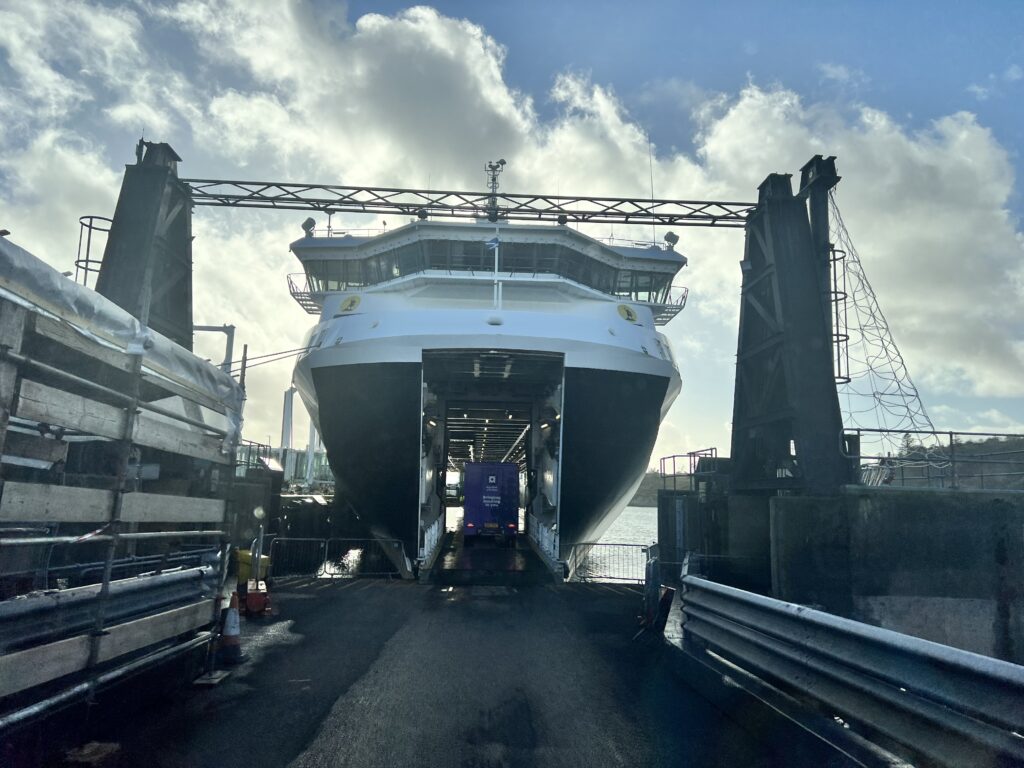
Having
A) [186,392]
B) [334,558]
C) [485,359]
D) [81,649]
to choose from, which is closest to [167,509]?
[186,392]

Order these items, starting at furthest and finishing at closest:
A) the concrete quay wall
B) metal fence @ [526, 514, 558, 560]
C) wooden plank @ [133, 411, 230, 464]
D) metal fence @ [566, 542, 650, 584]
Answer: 1. metal fence @ [566, 542, 650, 584]
2. metal fence @ [526, 514, 558, 560]
3. the concrete quay wall
4. wooden plank @ [133, 411, 230, 464]

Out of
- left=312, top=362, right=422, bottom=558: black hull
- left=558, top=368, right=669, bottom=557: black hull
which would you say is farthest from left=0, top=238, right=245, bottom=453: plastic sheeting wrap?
left=558, top=368, right=669, bottom=557: black hull

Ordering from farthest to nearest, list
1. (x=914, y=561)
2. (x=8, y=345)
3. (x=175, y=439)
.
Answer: (x=914, y=561), (x=175, y=439), (x=8, y=345)

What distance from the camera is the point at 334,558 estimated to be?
101 ft

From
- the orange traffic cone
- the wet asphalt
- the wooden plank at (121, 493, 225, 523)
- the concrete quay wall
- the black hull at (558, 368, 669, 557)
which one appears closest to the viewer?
the wet asphalt

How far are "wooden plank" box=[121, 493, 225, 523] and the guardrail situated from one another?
5.34 meters

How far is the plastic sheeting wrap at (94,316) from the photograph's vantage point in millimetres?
4023

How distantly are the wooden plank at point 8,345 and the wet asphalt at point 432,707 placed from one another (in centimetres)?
246

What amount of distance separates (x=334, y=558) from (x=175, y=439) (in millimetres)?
26563

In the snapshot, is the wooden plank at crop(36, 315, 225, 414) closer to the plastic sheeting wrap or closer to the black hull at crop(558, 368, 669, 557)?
the plastic sheeting wrap

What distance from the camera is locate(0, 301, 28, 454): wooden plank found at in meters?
3.90

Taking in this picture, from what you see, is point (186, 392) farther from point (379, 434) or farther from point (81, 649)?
point (379, 434)

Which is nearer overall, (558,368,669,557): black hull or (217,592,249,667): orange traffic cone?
(217,592,249,667): orange traffic cone

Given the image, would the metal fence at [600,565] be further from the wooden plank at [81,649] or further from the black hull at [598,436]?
the wooden plank at [81,649]
